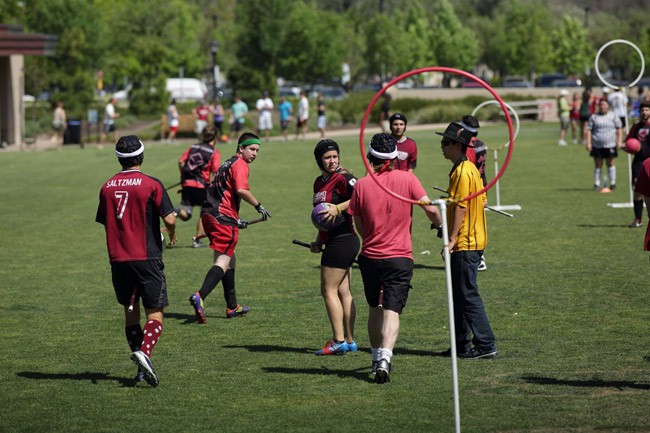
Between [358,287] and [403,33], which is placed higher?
[403,33]

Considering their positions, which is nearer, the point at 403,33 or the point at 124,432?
the point at 124,432

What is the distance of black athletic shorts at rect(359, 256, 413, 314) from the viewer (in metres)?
8.80

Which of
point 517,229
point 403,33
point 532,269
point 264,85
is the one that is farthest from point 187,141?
point 403,33

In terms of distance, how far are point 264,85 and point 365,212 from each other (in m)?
62.9

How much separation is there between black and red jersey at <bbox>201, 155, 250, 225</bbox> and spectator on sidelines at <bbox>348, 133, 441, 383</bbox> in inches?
118

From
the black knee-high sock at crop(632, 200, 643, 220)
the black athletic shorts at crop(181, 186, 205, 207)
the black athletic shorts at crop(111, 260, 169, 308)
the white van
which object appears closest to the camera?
the black athletic shorts at crop(111, 260, 169, 308)

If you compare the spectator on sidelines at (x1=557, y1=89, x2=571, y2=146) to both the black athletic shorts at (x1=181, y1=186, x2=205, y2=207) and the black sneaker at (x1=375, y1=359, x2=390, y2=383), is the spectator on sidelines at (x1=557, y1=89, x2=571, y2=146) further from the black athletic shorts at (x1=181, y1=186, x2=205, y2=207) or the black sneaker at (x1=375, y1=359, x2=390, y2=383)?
the black sneaker at (x1=375, y1=359, x2=390, y2=383)

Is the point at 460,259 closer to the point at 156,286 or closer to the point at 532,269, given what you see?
the point at 156,286

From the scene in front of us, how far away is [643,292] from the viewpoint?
12.5m

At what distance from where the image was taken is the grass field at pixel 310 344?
7.86 metres

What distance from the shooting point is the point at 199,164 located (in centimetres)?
1667

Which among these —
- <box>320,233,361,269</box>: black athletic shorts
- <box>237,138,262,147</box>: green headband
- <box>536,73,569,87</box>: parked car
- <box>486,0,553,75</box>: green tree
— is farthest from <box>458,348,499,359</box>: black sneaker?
<box>486,0,553,75</box>: green tree

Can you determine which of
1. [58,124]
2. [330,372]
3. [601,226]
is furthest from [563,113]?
[330,372]

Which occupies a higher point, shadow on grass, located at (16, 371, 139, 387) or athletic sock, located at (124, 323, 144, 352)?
athletic sock, located at (124, 323, 144, 352)
